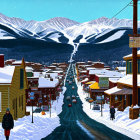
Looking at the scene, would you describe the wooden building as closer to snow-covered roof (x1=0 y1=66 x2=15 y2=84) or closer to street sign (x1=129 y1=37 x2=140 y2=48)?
street sign (x1=129 y1=37 x2=140 y2=48)

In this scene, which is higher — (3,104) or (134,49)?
(134,49)

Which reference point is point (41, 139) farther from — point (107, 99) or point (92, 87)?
point (92, 87)

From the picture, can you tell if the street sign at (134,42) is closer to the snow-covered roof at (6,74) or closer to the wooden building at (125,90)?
the wooden building at (125,90)

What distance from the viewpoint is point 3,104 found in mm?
28750

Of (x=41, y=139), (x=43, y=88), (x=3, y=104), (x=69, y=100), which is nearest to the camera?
(x=41, y=139)

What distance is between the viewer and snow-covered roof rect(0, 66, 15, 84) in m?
29.0

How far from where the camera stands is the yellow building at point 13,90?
2870 centimetres

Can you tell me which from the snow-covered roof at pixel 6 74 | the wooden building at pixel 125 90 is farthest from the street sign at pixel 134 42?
the snow-covered roof at pixel 6 74

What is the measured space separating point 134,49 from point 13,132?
17745 millimetres

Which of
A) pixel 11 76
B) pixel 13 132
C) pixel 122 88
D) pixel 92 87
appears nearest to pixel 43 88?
pixel 92 87

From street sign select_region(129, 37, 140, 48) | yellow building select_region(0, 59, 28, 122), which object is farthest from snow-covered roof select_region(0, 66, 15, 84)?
street sign select_region(129, 37, 140, 48)

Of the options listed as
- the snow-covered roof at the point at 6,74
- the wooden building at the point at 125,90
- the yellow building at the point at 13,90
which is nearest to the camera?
the yellow building at the point at 13,90

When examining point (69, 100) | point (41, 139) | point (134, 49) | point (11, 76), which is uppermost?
point (134, 49)

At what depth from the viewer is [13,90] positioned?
3089 cm
